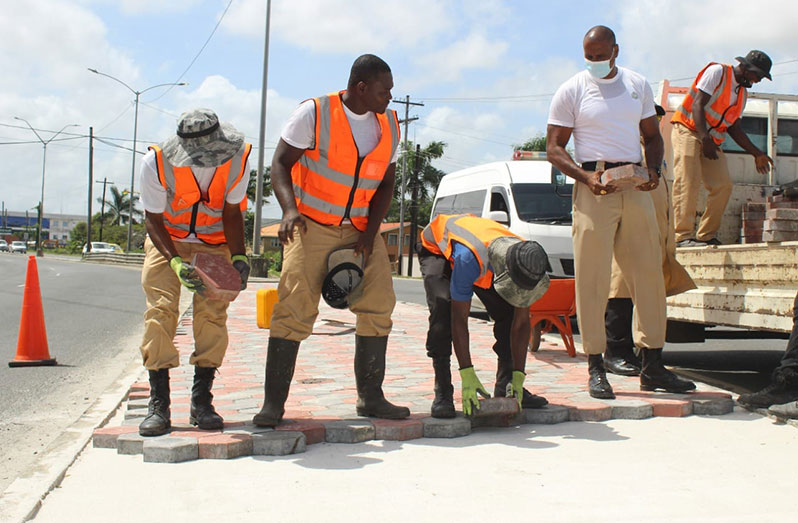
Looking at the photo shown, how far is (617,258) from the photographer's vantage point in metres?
5.04

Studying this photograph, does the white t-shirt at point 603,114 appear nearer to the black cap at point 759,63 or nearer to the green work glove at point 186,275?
the black cap at point 759,63

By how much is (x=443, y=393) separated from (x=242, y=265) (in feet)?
4.12

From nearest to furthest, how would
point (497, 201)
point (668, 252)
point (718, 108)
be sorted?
point (668, 252)
point (718, 108)
point (497, 201)

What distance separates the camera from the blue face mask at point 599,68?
194 inches

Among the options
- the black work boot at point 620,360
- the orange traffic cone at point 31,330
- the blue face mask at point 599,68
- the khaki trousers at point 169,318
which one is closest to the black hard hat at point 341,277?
the khaki trousers at point 169,318

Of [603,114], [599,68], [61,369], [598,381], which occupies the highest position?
[599,68]

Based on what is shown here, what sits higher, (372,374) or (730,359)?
(372,374)

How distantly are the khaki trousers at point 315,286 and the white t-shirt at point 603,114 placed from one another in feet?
5.17

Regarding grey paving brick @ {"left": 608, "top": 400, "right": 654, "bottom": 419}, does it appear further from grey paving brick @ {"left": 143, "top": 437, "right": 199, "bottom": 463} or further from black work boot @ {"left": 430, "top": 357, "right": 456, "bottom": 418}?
grey paving brick @ {"left": 143, "top": 437, "right": 199, "bottom": 463}

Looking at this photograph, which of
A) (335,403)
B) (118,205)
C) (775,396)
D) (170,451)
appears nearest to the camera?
(170,451)

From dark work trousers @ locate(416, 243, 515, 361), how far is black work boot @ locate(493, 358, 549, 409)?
5 cm

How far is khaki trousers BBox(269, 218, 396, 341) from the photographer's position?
4062 mm

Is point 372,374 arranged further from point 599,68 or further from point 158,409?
point 599,68

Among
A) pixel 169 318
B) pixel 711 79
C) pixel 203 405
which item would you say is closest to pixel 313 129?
pixel 169 318
